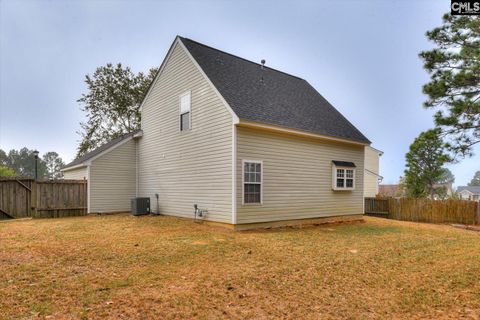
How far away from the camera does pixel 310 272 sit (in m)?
4.99

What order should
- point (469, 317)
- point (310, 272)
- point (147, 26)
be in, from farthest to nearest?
point (147, 26)
point (310, 272)
point (469, 317)

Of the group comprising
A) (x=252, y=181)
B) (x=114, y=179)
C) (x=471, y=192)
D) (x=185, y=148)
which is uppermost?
(x=185, y=148)

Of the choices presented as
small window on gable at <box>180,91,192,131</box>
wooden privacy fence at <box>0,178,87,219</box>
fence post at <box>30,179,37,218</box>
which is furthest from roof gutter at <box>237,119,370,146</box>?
fence post at <box>30,179,37,218</box>

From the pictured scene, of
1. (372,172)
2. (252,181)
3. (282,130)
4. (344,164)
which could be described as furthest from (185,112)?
(372,172)

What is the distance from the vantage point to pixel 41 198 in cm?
1283

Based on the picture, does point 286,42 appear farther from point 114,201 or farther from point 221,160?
point 114,201

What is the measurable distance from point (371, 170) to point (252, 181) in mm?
22397

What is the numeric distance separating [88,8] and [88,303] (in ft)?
46.6

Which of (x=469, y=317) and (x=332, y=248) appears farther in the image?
(x=332, y=248)

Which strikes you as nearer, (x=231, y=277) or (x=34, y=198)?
(x=231, y=277)

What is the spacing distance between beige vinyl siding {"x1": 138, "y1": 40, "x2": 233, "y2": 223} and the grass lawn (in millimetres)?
2358

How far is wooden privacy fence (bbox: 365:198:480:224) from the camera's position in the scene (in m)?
14.9

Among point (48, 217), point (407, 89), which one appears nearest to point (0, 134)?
point (48, 217)

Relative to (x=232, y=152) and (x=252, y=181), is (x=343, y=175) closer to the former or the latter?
(x=252, y=181)
